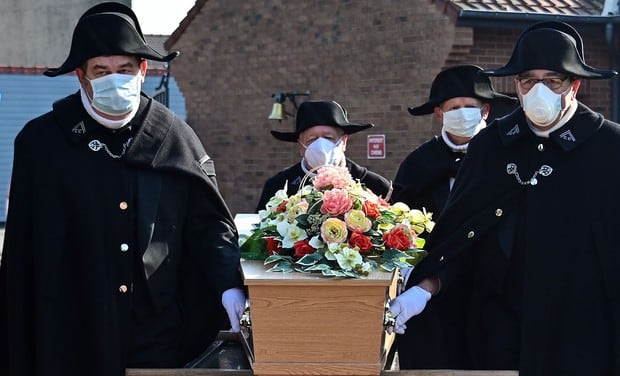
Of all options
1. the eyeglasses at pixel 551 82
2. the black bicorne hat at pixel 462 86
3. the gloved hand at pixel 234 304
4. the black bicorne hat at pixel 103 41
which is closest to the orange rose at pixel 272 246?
the gloved hand at pixel 234 304

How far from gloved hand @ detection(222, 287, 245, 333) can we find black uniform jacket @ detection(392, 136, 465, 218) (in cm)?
213

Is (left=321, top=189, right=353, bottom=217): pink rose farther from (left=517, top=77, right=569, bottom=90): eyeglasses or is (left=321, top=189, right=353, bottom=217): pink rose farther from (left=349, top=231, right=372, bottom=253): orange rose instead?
(left=517, top=77, right=569, bottom=90): eyeglasses

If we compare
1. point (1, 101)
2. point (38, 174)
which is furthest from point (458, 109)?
point (1, 101)

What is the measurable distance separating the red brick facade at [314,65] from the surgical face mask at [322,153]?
220 inches

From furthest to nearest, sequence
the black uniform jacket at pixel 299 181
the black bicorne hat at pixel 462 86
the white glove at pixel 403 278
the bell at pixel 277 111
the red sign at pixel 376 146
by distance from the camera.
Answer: the bell at pixel 277 111, the red sign at pixel 376 146, the black uniform jacket at pixel 299 181, the black bicorne hat at pixel 462 86, the white glove at pixel 403 278

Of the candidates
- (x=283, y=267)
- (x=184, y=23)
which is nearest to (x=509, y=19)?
(x=184, y=23)

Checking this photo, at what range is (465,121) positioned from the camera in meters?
5.86

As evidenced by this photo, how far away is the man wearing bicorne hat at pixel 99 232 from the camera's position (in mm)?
4043

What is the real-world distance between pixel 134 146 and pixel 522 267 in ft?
5.32

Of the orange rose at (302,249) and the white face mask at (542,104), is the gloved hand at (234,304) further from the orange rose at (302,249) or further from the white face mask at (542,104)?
the white face mask at (542,104)

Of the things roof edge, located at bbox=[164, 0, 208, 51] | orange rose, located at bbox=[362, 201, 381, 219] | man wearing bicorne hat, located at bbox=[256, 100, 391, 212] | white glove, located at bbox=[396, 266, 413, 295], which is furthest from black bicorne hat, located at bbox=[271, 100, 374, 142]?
roof edge, located at bbox=[164, 0, 208, 51]

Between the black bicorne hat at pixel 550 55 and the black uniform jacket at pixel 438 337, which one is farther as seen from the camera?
the black uniform jacket at pixel 438 337

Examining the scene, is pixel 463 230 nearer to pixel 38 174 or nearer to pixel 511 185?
pixel 511 185

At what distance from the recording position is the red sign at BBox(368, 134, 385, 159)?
13120 millimetres
